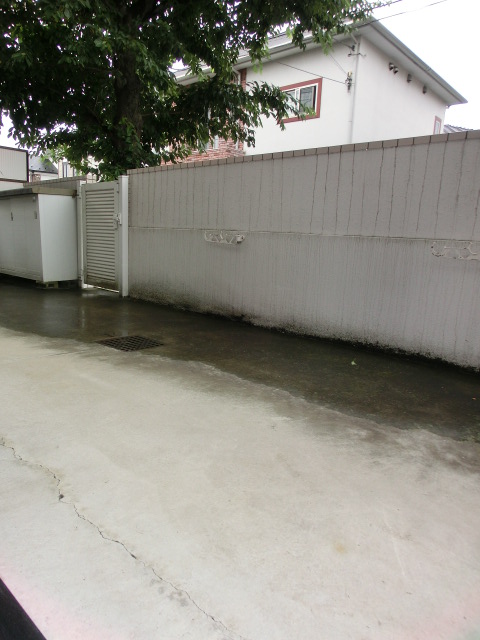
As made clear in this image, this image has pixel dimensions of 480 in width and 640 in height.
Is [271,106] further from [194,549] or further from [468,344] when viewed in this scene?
[194,549]

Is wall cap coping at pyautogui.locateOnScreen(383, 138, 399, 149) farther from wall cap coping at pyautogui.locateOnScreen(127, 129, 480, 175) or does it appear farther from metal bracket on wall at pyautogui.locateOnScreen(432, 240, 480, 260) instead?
metal bracket on wall at pyautogui.locateOnScreen(432, 240, 480, 260)

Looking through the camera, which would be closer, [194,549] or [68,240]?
[194,549]

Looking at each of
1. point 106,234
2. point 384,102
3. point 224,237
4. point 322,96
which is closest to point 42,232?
point 106,234

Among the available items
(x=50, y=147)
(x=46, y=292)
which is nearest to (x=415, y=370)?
(x=46, y=292)

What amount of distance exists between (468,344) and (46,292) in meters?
7.74

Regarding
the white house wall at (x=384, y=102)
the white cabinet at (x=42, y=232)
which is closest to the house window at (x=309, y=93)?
the white house wall at (x=384, y=102)

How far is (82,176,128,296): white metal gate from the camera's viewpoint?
8.30 metres

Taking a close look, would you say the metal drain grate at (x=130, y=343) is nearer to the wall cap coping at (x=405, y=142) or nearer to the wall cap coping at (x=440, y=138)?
→ the wall cap coping at (x=405, y=142)

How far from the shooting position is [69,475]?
7.89 feet

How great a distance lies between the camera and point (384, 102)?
12.4 metres

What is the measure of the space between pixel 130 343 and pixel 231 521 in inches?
139

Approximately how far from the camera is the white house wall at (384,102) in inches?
454

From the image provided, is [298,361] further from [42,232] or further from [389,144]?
[42,232]

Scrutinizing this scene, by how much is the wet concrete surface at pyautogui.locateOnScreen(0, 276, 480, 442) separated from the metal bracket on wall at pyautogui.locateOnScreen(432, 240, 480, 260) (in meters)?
1.15
